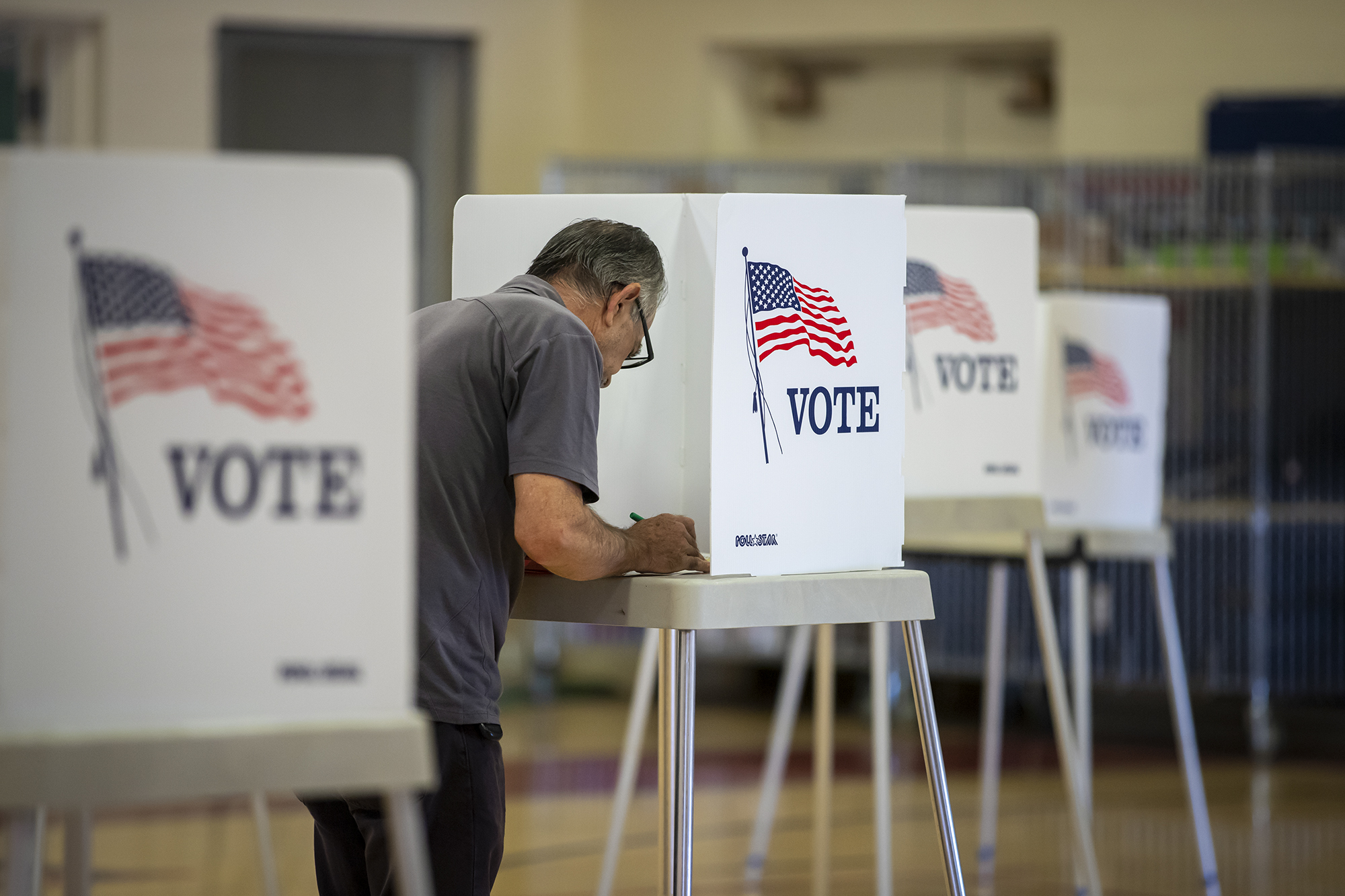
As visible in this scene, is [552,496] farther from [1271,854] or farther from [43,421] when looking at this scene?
[1271,854]

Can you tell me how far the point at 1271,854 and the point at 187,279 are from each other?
3.82m

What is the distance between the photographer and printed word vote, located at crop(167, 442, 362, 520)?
4.57 ft

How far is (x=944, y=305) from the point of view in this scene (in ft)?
10.5

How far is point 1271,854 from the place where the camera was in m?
4.38

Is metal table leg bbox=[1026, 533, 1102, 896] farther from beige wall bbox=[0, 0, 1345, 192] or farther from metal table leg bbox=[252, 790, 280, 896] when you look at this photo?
beige wall bbox=[0, 0, 1345, 192]

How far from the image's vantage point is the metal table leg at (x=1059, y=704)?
331 cm

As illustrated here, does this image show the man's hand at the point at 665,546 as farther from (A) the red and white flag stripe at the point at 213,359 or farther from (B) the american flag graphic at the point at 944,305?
(B) the american flag graphic at the point at 944,305

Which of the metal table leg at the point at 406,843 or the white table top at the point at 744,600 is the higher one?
the white table top at the point at 744,600

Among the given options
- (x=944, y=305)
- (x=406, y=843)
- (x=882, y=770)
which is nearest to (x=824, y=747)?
(x=882, y=770)

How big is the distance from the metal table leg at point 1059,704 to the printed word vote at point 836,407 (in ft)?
3.90

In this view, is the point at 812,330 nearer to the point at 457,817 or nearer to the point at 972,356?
the point at 457,817

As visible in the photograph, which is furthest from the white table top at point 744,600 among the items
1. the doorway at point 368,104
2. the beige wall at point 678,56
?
the doorway at point 368,104

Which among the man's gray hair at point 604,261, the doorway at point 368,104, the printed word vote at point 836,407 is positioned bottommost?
the printed word vote at point 836,407

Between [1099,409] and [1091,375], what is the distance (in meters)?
0.08
